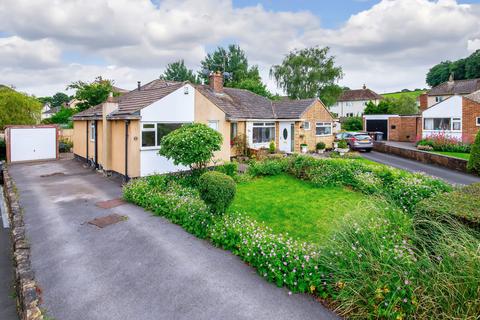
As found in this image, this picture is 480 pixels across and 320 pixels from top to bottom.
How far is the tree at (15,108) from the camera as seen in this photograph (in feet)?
95.9

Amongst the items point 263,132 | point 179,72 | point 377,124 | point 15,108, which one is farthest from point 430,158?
point 179,72

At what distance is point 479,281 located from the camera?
4203 millimetres

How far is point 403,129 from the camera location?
35.6 metres

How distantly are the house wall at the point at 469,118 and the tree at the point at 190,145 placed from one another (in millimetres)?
24740

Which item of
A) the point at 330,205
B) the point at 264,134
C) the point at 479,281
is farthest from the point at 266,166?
the point at 479,281

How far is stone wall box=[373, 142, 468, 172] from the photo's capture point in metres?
18.5

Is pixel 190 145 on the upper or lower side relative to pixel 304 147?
upper

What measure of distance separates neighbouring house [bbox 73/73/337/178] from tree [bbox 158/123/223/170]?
1883 mm

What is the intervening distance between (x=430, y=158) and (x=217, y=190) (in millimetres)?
18600

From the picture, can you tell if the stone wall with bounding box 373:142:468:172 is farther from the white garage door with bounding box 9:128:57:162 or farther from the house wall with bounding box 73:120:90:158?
the white garage door with bounding box 9:128:57:162

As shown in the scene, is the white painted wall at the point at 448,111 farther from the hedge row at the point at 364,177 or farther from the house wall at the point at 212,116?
the house wall at the point at 212,116

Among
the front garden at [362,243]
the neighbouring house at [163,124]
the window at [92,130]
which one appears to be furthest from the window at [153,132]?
the window at [92,130]

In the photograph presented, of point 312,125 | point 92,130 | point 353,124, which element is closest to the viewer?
point 92,130

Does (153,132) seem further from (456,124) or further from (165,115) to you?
(456,124)
